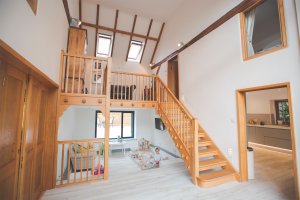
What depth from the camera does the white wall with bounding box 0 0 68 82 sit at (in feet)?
4.32

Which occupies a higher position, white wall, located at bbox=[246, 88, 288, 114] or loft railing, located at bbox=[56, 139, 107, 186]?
white wall, located at bbox=[246, 88, 288, 114]

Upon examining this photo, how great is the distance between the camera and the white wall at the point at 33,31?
4.32 feet

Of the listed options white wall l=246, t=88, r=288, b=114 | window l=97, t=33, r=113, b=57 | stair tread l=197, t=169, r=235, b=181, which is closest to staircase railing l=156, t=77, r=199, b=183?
stair tread l=197, t=169, r=235, b=181

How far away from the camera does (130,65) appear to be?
26.5ft

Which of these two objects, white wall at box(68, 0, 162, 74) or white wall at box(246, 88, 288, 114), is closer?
white wall at box(246, 88, 288, 114)

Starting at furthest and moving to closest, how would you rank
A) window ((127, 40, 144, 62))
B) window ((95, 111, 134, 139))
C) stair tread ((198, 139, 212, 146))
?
window ((127, 40, 144, 62))
window ((95, 111, 134, 139))
stair tread ((198, 139, 212, 146))

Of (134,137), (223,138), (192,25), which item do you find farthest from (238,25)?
(134,137)

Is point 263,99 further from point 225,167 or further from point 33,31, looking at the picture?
point 33,31

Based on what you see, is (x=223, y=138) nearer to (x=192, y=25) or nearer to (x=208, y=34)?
(x=208, y=34)

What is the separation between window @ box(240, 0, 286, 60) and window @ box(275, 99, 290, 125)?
4.00 metres

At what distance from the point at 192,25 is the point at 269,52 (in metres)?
3.03

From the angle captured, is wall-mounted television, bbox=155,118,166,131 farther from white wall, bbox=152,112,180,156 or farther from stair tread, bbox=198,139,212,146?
stair tread, bbox=198,139,212,146

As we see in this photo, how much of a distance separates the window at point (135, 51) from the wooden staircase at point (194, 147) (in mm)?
3637

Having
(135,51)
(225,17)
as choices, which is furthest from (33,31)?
(135,51)
